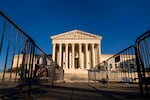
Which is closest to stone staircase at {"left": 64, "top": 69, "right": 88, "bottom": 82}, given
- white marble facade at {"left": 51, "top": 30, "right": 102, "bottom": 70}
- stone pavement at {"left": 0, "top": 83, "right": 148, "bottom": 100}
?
stone pavement at {"left": 0, "top": 83, "right": 148, "bottom": 100}

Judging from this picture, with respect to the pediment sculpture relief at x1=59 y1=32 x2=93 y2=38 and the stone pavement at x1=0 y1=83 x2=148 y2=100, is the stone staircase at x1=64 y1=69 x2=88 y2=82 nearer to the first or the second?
the stone pavement at x1=0 y1=83 x2=148 y2=100

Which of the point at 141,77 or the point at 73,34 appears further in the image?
the point at 73,34

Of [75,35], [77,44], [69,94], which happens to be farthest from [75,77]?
[75,35]

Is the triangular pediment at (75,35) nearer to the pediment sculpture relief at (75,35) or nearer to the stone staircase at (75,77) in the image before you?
the pediment sculpture relief at (75,35)

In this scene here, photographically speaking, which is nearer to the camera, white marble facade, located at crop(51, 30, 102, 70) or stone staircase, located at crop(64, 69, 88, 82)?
stone staircase, located at crop(64, 69, 88, 82)

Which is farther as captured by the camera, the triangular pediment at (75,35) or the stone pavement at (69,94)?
the triangular pediment at (75,35)

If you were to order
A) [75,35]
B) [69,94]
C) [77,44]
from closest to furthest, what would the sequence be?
1. [69,94]
2. [75,35]
3. [77,44]

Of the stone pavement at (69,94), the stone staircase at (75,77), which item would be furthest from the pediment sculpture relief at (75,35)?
the stone pavement at (69,94)

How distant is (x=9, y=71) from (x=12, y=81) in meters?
0.33

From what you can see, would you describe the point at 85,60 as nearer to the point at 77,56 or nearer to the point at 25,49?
the point at 77,56

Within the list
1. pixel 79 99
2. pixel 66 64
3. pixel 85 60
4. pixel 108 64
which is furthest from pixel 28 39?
pixel 85 60

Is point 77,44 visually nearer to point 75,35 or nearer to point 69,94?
point 75,35

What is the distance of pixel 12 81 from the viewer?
12.4 feet

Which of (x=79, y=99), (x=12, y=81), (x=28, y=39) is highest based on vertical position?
(x=28, y=39)
